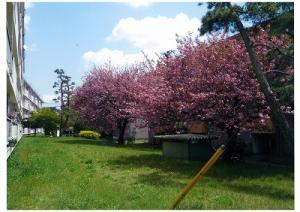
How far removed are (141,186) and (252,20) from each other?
5.70 m

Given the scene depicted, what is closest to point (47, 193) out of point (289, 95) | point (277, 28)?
point (289, 95)

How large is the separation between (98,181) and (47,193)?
85.1 inches

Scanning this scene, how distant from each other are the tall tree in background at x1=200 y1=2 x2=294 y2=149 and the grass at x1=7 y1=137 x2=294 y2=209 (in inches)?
72.8

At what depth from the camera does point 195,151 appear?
18125mm

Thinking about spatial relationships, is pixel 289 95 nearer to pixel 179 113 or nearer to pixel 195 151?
pixel 179 113

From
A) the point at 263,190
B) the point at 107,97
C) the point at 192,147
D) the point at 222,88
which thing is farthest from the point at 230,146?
the point at 107,97

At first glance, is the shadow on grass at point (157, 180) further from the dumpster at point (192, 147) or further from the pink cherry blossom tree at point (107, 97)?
the pink cherry blossom tree at point (107, 97)

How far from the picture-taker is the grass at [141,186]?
27.9 ft

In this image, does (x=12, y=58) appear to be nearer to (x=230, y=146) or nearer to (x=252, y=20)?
(x=230, y=146)

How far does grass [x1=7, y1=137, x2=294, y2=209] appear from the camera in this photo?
27.9 feet

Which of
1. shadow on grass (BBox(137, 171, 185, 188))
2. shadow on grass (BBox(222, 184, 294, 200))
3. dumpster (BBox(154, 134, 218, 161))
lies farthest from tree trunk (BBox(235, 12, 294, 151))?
dumpster (BBox(154, 134, 218, 161))

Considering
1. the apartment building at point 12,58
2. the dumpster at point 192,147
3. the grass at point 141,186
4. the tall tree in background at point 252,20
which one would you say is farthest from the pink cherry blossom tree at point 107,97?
the tall tree in background at point 252,20

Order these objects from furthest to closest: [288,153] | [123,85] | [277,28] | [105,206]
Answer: [123,85] → [288,153] → [277,28] → [105,206]

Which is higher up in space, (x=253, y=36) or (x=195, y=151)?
(x=253, y=36)
